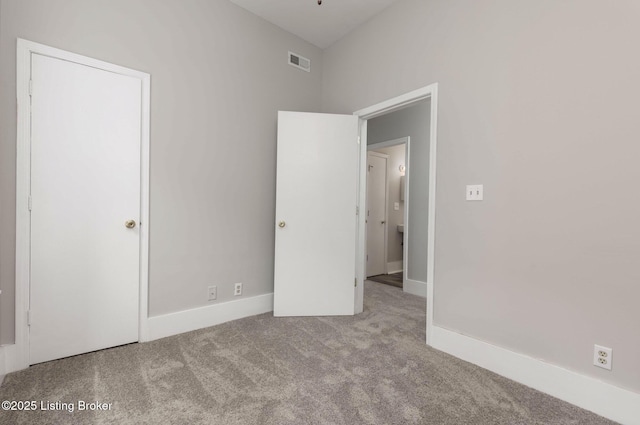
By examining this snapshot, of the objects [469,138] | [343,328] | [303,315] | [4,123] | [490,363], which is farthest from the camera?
[303,315]

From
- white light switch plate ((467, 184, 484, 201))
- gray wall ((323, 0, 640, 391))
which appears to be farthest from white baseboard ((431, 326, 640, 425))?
white light switch plate ((467, 184, 484, 201))

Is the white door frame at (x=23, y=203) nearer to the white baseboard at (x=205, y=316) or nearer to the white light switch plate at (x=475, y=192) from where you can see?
the white baseboard at (x=205, y=316)

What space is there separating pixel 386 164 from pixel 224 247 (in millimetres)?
3430

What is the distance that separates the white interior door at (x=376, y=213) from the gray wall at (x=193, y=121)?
2.19 m

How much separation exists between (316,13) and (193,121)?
1.59 metres

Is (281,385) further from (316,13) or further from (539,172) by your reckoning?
(316,13)

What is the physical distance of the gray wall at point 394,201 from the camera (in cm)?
525

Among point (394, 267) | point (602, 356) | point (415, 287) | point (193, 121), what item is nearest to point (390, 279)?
point (394, 267)

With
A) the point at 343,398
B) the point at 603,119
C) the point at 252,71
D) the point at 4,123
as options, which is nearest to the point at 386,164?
the point at 252,71

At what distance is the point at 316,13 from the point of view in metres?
2.87

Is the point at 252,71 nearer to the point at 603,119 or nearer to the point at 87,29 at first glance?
the point at 87,29

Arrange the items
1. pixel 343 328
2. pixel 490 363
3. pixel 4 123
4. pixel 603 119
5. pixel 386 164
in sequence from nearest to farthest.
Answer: pixel 603 119 < pixel 4 123 < pixel 490 363 < pixel 343 328 < pixel 386 164

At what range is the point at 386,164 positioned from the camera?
523 cm

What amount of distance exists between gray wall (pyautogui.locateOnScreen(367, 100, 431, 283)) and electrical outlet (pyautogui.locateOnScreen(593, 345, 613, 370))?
2276mm
